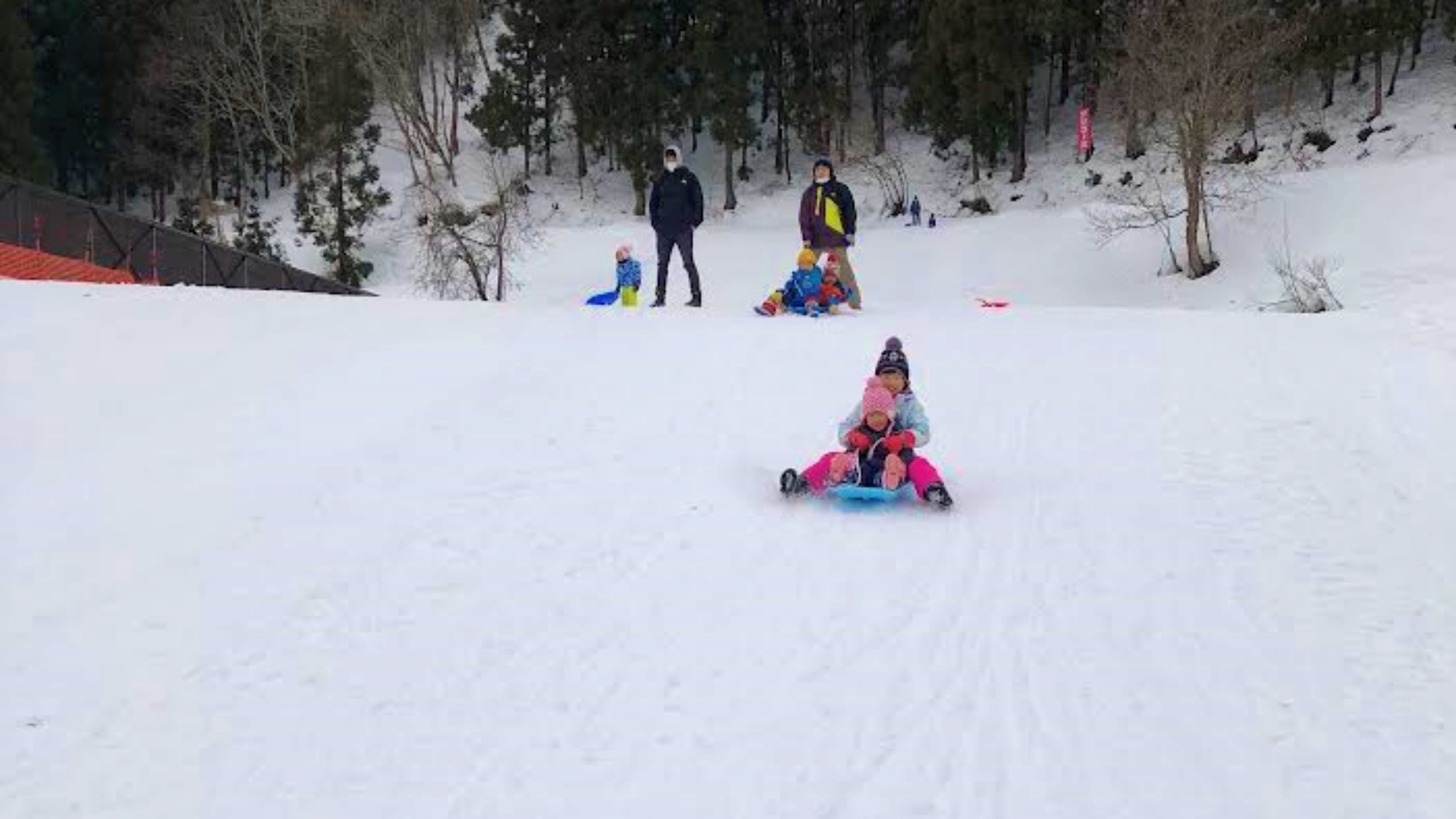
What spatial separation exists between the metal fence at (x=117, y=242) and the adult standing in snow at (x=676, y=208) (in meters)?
9.37

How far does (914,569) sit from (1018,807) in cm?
197

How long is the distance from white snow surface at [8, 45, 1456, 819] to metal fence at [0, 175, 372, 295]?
7.64 meters

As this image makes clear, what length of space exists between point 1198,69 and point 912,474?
21.2 metres

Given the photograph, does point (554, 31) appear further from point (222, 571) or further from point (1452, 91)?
point (222, 571)

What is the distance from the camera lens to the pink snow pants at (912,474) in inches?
238

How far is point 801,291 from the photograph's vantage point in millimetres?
13477

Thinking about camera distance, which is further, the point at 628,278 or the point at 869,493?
the point at 628,278

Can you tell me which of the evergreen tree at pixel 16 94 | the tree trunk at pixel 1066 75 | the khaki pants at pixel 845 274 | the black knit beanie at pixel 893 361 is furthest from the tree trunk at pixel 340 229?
the black knit beanie at pixel 893 361

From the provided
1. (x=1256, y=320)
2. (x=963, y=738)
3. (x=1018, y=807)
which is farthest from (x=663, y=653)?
(x=1256, y=320)

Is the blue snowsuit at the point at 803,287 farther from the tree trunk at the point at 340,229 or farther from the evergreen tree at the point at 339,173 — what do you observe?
the evergreen tree at the point at 339,173

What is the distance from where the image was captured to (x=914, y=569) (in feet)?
16.7

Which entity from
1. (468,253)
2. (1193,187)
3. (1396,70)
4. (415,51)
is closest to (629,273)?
(468,253)

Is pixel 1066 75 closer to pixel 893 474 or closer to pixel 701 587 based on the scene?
pixel 893 474

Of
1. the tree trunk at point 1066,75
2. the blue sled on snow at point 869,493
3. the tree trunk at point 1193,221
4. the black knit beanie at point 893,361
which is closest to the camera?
the blue sled on snow at point 869,493
